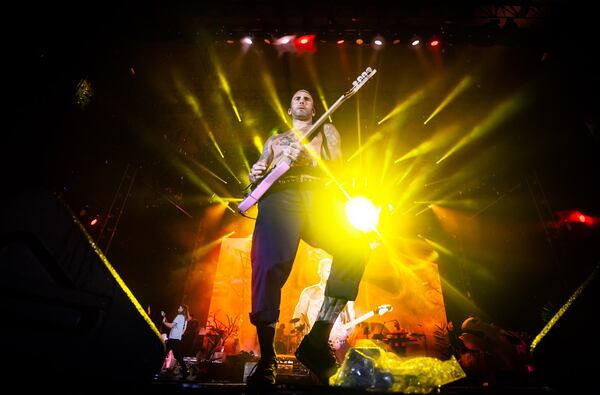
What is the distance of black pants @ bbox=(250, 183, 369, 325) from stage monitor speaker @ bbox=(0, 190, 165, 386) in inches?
30.4

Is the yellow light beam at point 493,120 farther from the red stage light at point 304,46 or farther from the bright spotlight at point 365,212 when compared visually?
the red stage light at point 304,46

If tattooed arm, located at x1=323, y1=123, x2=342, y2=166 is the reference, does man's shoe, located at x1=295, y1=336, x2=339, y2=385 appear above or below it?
below

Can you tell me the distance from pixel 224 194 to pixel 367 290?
775cm

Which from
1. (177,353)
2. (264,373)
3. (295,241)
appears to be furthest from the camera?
(177,353)

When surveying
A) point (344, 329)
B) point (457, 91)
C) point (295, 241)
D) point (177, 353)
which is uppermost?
point (457, 91)

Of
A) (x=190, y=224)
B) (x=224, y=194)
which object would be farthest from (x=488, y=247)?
(x=190, y=224)

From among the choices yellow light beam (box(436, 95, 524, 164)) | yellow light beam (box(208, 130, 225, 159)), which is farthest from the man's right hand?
yellow light beam (box(436, 95, 524, 164))

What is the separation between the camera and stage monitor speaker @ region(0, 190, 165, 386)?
111 centimetres

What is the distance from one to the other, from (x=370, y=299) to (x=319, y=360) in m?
11.2

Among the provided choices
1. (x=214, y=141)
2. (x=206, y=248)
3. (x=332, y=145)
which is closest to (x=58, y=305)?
(x=332, y=145)

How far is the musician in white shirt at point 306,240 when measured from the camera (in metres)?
1.92

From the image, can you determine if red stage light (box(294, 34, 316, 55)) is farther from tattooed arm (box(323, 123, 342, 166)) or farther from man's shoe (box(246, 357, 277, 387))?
man's shoe (box(246, 357, 277, 387))

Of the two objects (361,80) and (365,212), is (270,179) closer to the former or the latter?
(361,80)

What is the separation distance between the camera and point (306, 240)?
8.05 feet
